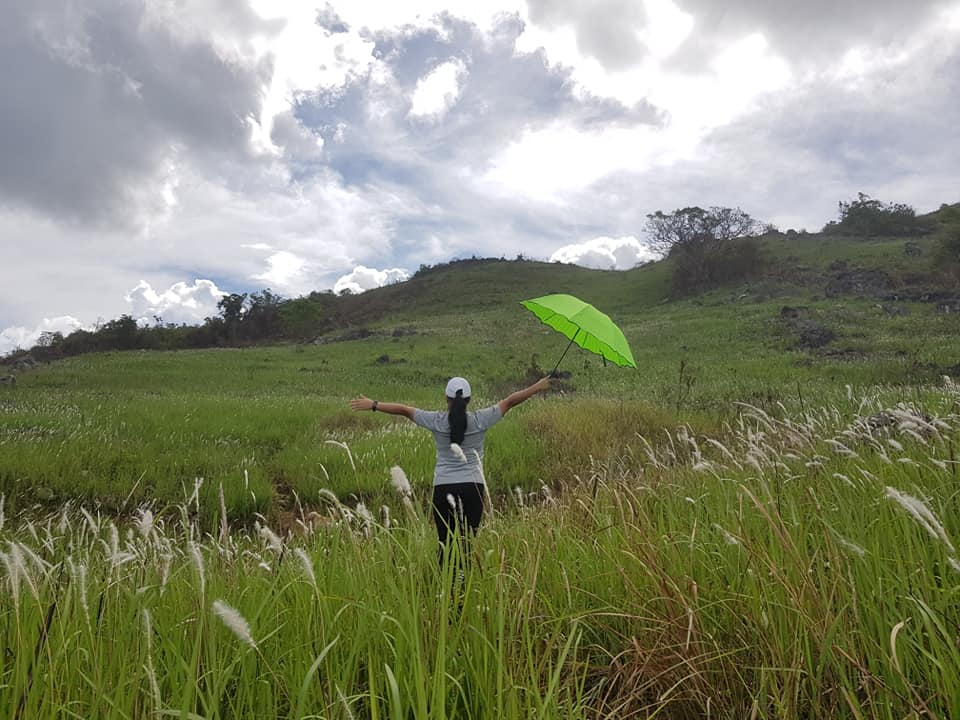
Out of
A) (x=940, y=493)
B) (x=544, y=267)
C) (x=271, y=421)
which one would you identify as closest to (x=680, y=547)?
(x=940, y=493)

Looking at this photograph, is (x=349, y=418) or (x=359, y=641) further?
(x=349, y=418)

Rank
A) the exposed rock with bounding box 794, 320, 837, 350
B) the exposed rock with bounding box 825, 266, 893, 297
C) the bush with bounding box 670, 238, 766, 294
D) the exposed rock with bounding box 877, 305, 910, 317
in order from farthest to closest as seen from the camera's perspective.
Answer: the bush with bounding box 670, 238, 766, 294
the exposed rock with bounding box 825, 266, 893, 297
the exposed rock with bounding box 877, 305, 910, 317
the exposed rock with bounding box 794, 320, 837, 350

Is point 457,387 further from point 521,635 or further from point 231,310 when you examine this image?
point 231,310

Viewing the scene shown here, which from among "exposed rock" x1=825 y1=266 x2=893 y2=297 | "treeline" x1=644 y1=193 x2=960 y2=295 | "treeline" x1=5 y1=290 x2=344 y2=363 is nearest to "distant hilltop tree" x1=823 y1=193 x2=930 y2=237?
"treeline" x1=644 y1=193 x2=960 y2=295

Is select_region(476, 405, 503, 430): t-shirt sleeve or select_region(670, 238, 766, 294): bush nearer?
select_region(476, 405, 503, 430): t-shirt sleeve

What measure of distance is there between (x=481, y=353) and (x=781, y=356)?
689 inches

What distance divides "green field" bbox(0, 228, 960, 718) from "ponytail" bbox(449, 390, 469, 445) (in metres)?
0.91

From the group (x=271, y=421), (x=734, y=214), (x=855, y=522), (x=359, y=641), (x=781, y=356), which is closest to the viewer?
(x=359, y=641)

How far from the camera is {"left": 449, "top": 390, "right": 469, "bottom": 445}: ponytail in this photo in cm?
465

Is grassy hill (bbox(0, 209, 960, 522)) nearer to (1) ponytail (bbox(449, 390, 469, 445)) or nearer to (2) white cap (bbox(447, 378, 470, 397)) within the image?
(1) ponytail (bbox(449, 390, 469, 445))

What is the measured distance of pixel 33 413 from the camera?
40.1 ft

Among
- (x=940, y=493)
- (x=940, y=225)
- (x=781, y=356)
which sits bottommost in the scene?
(x=781, y=356)

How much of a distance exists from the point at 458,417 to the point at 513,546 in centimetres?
129

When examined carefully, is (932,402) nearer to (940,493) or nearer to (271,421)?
(940,493)
